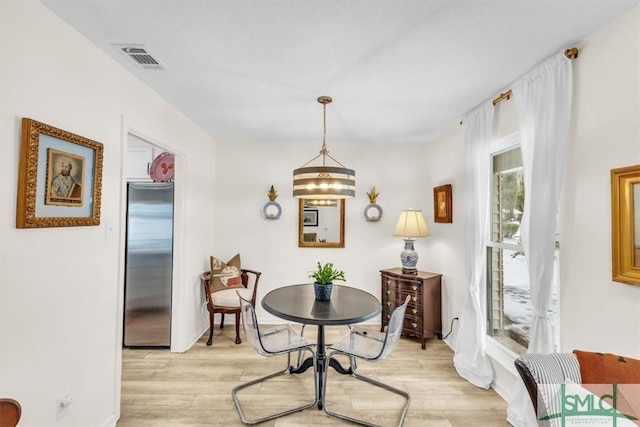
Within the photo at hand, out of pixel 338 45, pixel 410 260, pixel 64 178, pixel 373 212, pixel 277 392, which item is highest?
pixel 338 45

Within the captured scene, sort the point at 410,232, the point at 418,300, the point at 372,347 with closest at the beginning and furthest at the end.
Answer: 1. the point at 372,347
2. the point at 418,300
3. the point at 410,232

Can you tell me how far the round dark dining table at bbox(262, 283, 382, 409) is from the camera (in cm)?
212

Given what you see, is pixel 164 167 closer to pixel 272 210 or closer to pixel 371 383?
pixel 272 210

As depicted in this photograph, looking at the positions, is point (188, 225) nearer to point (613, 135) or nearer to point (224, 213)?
point (224, 213)

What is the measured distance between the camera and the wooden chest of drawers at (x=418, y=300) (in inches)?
134

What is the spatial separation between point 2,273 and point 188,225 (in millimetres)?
1994

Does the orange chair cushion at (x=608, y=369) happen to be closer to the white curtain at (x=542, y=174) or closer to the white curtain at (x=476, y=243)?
the white curtain at (x=542, y=174)

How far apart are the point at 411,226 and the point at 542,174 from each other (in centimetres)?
177

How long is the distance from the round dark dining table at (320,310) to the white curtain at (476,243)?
102 cm

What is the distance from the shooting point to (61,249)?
167cm

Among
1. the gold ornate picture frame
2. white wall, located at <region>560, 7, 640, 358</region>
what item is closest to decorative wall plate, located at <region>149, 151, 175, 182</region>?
the gold ornate picture frame

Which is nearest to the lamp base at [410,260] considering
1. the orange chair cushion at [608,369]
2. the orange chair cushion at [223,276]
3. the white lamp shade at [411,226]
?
the white lamp shade at [411,226]

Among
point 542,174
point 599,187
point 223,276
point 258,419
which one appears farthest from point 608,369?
point 223,276

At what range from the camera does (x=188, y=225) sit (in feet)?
11.0
